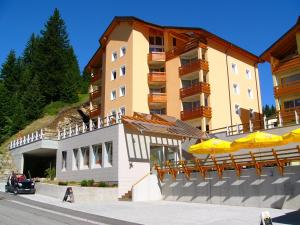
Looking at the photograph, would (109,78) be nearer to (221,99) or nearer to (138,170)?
(221,99)

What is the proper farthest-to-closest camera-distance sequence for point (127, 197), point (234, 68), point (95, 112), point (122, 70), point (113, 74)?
point (95, 112) → point (113, 74) → point (234, 68) → point (122, 70) → point (127, 197)

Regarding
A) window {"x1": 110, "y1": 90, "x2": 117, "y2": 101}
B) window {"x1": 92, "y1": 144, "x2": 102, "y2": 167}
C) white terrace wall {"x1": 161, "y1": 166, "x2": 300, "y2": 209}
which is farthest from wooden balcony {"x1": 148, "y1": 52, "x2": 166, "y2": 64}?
white terrace wall {"x1": 161, "y1": 166, "x2": 300, "y2": 209}

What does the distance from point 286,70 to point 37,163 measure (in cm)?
3033

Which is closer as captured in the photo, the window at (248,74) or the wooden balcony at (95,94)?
the window at (248,74)

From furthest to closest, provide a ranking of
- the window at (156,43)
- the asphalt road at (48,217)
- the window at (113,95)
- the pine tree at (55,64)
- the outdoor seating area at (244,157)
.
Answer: the pine tree at (55,64)
the window at (156,43)
the window at (113,95)
the outdoor seating area at (244,157)
the asphalt road at (48,217)

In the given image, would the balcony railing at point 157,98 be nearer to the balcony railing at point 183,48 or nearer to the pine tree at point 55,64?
the balcony railing at point 183,48

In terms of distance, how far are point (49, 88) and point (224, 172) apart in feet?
185

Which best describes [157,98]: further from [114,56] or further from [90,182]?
[90,182]

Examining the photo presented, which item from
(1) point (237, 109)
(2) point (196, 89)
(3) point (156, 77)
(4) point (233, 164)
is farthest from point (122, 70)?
(4) point (233, 164)

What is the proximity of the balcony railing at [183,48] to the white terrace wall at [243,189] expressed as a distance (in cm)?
2031

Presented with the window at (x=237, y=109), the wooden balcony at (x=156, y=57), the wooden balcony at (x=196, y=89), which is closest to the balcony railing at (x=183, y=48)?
the wooden balcony at (x=156, y=57)

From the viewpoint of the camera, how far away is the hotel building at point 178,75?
1673 inches

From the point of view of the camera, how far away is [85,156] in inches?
1316

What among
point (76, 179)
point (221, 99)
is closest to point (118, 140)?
point (76, 179)
